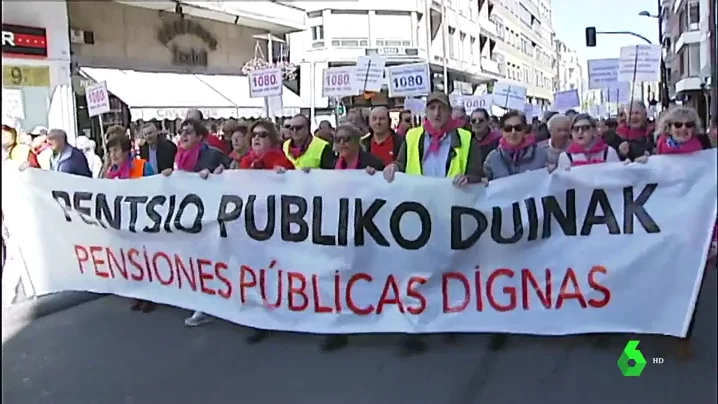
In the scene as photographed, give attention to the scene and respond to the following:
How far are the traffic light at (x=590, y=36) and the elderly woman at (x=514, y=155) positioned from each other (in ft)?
68.6

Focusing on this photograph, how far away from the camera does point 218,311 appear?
19.7 ft

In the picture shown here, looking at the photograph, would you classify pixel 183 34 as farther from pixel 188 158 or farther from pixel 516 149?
pixel 516 149

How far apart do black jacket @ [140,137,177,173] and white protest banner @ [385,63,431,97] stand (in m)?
7.16

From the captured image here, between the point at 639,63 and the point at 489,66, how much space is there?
819 inches

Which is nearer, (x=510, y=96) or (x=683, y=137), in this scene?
(x=683, y=137)

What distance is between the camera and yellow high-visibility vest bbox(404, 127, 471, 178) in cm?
589

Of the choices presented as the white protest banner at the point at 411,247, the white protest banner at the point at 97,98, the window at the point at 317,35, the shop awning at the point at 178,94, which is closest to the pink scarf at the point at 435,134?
the white protest banner at the point at 411,247

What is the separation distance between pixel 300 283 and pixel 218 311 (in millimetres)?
650

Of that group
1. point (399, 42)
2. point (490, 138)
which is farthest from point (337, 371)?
point (399, 42)

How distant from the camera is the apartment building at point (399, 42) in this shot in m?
16.3

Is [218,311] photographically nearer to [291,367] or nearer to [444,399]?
[291,367]

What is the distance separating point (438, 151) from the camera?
6.01 metres

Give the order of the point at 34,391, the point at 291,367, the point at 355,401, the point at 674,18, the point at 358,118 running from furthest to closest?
the point at 674,18 < the point at 358,118 < the point at 291,367 < the point at 34,391 < the point at 355,401

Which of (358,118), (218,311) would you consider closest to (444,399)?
(218,311)
